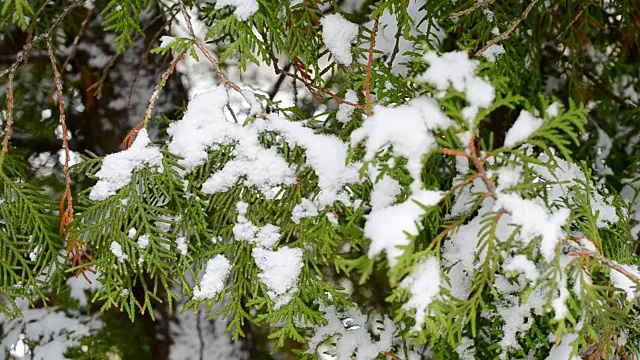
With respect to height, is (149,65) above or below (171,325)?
above

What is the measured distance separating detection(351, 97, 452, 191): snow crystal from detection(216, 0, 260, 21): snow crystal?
1.28 ft

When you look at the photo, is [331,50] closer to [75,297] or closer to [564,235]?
[564,235]

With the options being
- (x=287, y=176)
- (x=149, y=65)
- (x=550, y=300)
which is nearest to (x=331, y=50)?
(x=287, y=176)

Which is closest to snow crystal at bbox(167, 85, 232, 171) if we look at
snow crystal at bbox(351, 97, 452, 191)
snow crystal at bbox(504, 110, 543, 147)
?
snow crystal at bbox(351, 97, 452, 191)

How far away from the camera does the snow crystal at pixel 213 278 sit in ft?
3.39

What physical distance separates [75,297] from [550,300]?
2083mm

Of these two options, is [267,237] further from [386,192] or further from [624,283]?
[624,283]

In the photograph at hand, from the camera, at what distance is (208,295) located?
40.8 inches

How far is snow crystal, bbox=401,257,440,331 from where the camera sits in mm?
761

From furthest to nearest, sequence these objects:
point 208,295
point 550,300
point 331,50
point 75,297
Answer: point 75,297, point 331,50, point 208,295, point 550,300

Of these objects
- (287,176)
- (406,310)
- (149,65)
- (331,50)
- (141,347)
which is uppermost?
(149,65)

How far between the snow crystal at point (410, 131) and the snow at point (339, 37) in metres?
0.42

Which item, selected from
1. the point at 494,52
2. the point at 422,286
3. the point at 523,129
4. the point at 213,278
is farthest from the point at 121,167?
the point at 494,52

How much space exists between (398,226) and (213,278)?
44cm
